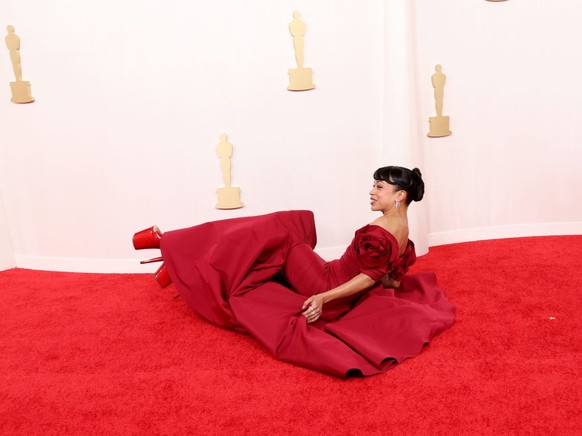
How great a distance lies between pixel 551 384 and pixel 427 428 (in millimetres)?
471

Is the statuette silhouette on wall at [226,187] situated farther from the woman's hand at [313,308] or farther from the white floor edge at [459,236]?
the woman's hand at [313,308]

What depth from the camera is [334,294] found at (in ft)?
7.99

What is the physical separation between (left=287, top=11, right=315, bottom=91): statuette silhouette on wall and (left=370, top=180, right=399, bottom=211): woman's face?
90 cm

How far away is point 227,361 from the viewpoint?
2318mm

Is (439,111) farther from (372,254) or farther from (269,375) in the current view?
(269,375)

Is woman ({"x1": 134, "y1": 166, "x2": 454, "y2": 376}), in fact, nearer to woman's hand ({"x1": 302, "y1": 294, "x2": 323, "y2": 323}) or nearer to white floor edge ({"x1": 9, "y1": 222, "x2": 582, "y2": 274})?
woman's hand ({"x1": 302, "y1": 294, "x2": 323, "y2": 323})

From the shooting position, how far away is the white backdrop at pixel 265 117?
3.22m

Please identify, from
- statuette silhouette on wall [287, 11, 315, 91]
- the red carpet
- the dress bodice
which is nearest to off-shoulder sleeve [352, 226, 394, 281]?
the dress bodice

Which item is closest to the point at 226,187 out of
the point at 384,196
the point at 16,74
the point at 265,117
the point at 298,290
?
the point at 265,117

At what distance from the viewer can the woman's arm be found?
238 centimetres

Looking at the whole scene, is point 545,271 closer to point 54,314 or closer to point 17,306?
point 54,314

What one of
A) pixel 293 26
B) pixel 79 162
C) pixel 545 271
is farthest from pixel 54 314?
pixel 545 271

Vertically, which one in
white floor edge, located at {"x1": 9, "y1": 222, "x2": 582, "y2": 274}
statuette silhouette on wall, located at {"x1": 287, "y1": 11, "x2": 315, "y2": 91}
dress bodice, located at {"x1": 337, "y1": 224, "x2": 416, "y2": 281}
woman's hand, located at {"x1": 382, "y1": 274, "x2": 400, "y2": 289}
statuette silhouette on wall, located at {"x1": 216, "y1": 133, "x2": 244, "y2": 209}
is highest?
statuette silhouette on wall, located at {"x1": 287, "y1": 11, "x2": 315, "y2": 91}

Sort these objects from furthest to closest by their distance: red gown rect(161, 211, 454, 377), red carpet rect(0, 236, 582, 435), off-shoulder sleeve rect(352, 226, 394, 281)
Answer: off-shoulder sleeve rect(352, 226, 394, 281) → red gown rect(161, 211, 454, 377) → red carpet rect(0, 236, 582, 435)
